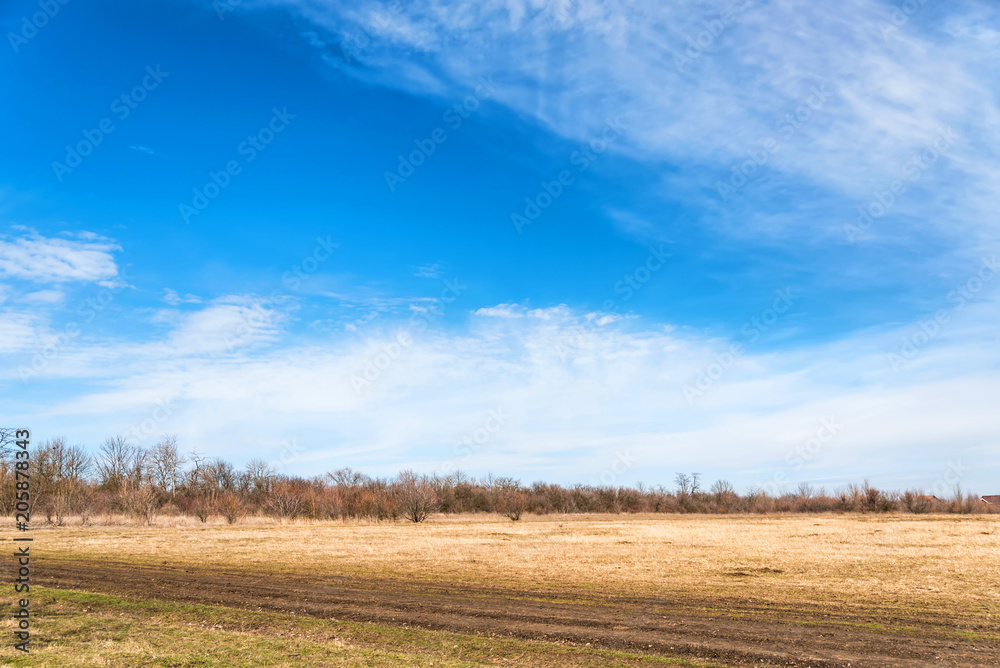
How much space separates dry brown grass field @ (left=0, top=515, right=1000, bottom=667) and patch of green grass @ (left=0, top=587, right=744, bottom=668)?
5 cm

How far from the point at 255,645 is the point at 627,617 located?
766 cm

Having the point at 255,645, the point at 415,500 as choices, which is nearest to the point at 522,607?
the point at 255,645

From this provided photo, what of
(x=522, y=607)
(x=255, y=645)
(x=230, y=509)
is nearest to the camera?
(x=255, y=645)

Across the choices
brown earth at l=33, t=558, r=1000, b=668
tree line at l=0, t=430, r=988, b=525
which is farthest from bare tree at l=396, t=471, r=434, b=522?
brown earth at l=33, t=558, r=1000, b=668

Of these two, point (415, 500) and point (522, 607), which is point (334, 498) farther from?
point (522, 607)

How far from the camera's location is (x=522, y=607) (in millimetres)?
14578

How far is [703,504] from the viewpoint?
97.9 meters

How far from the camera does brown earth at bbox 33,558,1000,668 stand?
10.7 meters

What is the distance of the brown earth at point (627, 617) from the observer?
1066 centimetres

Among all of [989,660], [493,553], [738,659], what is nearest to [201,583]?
[493,553]

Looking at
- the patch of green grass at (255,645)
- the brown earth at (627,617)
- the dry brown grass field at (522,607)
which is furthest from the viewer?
the brown earth at (627,617)

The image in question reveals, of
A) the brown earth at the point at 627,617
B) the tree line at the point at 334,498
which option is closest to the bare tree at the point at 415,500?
the tree line at the point at 334,498

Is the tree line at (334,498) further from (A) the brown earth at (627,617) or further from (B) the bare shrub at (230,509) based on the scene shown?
(A) the brown earth at (627,617)

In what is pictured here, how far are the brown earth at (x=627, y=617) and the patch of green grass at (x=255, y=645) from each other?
75 cm
